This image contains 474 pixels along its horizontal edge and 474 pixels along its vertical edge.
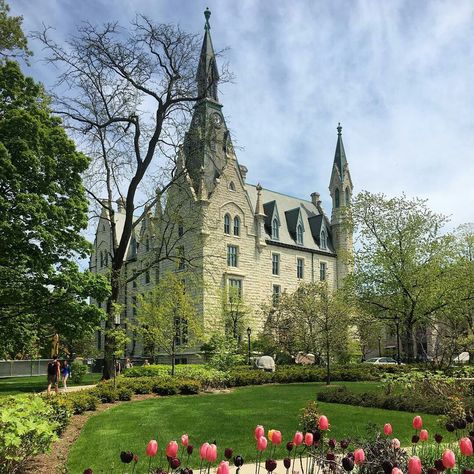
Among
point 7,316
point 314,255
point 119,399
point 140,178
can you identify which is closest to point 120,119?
point 140,178

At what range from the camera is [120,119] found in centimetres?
2505

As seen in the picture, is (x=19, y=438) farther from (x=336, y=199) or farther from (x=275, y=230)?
(x=336, y=199)

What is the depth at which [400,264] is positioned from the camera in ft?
116

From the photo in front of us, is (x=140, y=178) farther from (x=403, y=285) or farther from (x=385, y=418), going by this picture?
(x=403, y=285)

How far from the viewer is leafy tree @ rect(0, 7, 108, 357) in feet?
51.4

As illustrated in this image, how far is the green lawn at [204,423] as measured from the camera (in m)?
9.36

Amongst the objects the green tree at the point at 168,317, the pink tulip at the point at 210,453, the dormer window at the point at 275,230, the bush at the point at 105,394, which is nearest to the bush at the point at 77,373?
the green tree at the point at 168,317

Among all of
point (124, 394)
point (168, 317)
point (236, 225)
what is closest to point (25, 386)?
point (168, 317)

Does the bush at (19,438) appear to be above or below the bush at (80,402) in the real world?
above

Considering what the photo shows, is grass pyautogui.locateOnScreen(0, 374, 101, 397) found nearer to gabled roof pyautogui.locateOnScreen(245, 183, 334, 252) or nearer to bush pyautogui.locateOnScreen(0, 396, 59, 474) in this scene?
bush pyautogui.locateOnScreen(0, 396, 59, 474)

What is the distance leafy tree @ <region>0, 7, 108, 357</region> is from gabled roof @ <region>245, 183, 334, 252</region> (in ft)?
105

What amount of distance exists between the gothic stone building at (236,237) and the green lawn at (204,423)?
1996 centimetres

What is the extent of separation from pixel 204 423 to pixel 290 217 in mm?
42203

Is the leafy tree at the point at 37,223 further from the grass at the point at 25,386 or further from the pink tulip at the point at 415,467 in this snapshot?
the pink tulip at the point at 415,467
